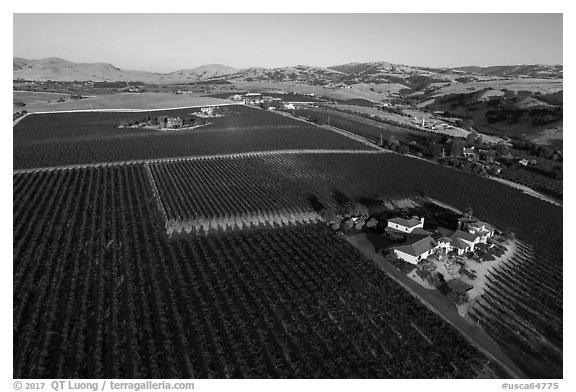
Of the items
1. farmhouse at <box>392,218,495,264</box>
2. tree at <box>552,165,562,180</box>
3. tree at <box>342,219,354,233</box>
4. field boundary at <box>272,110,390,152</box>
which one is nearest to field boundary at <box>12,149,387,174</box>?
field boundary at <box>272,110,390,152</box>

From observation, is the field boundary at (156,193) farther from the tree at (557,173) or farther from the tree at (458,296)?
the tree at (557,173)

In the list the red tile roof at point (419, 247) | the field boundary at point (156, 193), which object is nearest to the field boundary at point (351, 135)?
the field boundary at point (156, 193)

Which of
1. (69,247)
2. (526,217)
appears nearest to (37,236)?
(69,247)

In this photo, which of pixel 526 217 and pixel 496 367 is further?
pixel 526 217

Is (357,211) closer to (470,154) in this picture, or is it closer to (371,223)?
(371,223)

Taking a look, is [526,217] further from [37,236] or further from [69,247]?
[37,236]

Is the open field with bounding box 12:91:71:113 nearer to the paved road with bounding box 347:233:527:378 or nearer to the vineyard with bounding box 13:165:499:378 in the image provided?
the vineyard with bounding box 13:165:499:378

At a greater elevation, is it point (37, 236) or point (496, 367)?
point (37, 236)

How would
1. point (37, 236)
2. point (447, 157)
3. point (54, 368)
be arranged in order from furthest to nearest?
point (447, 157), point (37, 236), point (54, 368)
